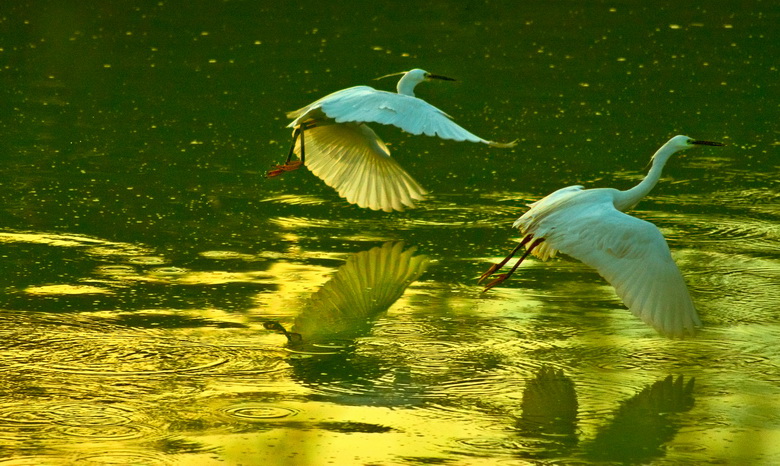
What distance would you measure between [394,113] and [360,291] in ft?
3.19

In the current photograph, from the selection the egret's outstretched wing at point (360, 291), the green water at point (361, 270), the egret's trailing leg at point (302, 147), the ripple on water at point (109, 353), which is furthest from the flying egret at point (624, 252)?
the egret's trailing leg at point (302, 147)

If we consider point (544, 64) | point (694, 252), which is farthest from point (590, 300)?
point (544, 64)

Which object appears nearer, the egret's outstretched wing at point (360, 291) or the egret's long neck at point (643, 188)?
the egret's outstretched wing at point (360, 291)

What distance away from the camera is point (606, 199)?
613 centimetres

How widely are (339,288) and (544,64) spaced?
748cm

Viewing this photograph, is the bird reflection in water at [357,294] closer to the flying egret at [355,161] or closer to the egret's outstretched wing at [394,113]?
the flying egret at [355,161]

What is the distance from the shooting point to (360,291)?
262 inches

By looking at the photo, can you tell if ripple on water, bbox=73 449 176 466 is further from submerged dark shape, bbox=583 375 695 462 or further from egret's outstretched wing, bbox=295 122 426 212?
egret's outstretched wing, bbox=295 122 426 212

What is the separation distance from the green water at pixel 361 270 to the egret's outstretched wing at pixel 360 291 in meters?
0.02

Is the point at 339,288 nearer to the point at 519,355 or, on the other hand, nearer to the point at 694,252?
the point at 519,355

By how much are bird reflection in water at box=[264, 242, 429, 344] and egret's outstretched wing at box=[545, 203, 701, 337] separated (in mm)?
1090

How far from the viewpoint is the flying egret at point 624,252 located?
5449 millimetres

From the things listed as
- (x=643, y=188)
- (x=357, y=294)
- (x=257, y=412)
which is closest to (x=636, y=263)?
(x=643, y=188)

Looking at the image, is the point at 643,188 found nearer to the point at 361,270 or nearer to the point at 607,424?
the point at 361,270
